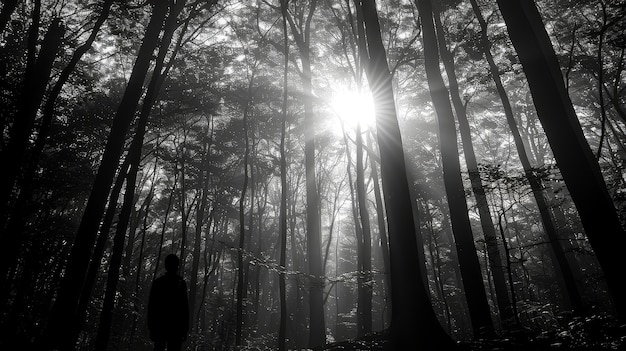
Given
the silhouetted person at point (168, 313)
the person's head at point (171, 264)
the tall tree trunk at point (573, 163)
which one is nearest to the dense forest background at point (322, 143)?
the tall tree trunk at point (573, 163)

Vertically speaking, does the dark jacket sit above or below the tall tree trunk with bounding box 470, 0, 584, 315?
below

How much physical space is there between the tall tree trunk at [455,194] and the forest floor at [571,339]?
1751 mm

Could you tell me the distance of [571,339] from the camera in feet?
12.0

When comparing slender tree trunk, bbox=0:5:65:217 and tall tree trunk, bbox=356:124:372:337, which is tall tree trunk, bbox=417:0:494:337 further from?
slender tree trunk, bbox=0:5:65:217

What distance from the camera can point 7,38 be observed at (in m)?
10.1

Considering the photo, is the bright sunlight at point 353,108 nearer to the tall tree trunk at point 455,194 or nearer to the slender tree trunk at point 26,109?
the tall tree trunk at point 455,194

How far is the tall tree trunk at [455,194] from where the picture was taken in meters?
6.80

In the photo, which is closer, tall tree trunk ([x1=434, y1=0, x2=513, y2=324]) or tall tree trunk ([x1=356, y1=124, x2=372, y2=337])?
tall tree trunk ([x1=434, y1=0, x2=513, y2=324])

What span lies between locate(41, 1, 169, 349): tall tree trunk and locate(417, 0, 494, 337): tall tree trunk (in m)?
6.63

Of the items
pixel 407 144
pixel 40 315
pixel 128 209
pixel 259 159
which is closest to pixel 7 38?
pixel 128 209

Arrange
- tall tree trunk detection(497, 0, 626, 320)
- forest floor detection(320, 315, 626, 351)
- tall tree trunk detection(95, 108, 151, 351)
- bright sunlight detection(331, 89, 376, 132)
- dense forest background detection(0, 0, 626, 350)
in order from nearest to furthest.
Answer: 1. forest floor detection(320, 315, 626, 351)
2. tall tree trunk detection(497, 0, 626, 320)
3. dense forest background detection(0, 0, 626, 350)
4. tall tree trunk detection(95, 108, 151, 351)
5. bright sunlight detection(331, 89, 376, 132)

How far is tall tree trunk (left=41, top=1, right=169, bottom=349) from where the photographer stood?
5.58 meters

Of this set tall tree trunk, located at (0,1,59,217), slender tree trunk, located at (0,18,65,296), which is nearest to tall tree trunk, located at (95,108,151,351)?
slender tree trunk, located at (0,18,65,296)

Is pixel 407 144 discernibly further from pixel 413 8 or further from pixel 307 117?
pixel 413 8
